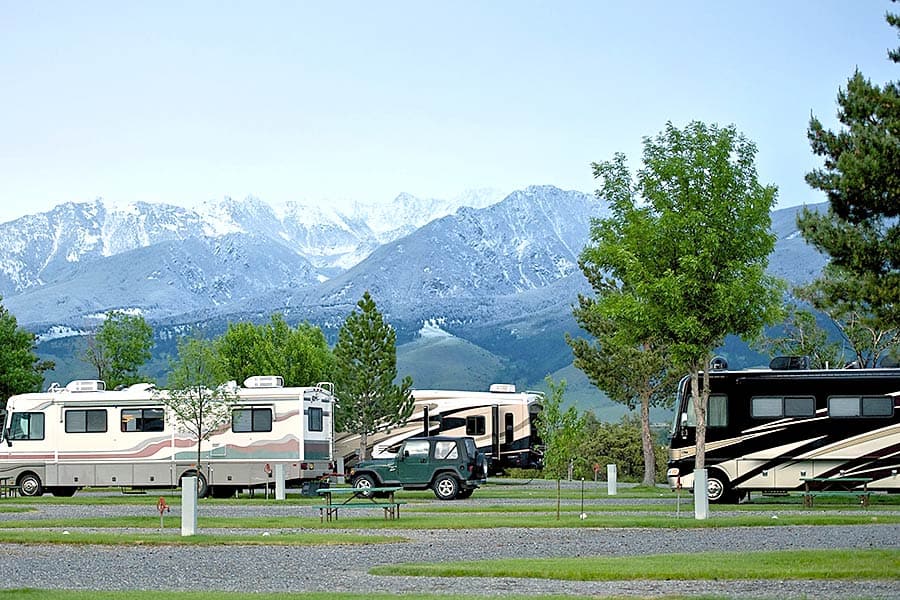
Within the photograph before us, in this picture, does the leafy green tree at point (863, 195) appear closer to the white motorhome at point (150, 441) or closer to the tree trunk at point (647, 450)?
the white motorhome at point (150, 441)

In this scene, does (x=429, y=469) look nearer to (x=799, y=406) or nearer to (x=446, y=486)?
(x=446, y=486)

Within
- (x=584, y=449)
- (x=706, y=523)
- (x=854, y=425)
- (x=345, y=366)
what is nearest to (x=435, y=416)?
(x=345, y=366)

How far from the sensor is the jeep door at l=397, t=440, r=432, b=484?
3628cm

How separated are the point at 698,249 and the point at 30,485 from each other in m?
21.2

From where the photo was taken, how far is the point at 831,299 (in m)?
20.9

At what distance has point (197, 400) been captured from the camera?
37469mm

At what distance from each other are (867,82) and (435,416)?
110ft

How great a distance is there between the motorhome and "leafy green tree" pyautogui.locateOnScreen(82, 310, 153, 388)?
3990 cm

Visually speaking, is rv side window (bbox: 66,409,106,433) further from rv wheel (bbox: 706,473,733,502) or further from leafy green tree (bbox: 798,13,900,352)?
leafy green tree (bbox: 798,13,900,352)

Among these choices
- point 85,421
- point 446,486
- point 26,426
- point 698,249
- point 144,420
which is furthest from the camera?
point 26,426

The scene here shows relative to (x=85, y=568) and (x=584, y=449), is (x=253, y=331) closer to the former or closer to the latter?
(x=584, y=449)

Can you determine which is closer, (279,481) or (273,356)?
(279,481)

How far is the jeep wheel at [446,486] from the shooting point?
36000mm

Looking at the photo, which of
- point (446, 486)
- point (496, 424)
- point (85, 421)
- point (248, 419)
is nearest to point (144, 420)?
point (85, 421)
